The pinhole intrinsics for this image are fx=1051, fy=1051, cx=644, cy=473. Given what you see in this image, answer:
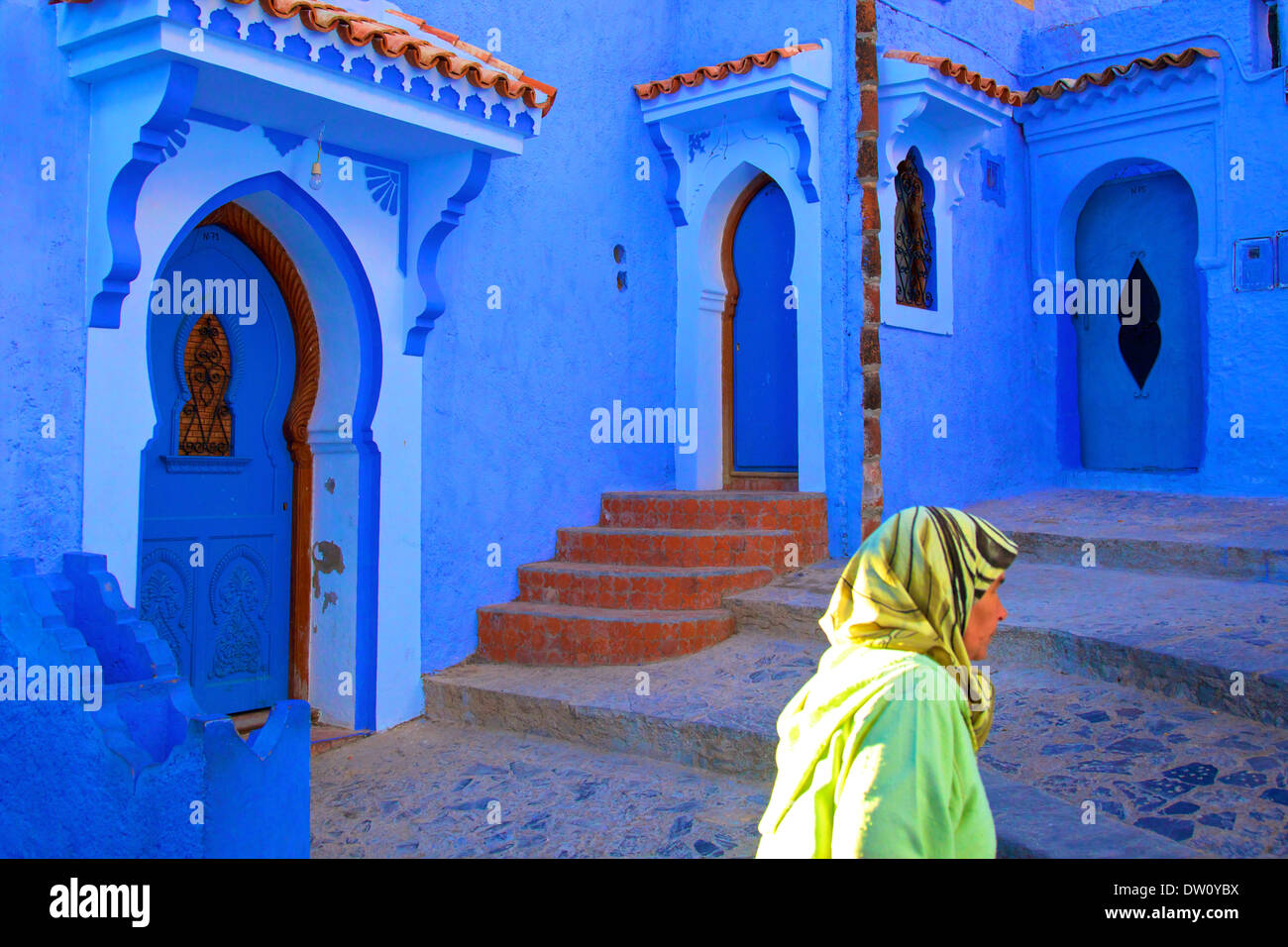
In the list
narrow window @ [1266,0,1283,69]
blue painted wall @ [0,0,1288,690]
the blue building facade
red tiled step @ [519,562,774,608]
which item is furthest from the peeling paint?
narrow window @ [1266,0,1283,69]

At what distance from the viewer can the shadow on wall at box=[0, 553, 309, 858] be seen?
11.5ft

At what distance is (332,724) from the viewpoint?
19.2ft

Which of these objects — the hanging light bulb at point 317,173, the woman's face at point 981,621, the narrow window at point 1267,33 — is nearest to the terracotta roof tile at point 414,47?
the hanging light bulb at point 317,173

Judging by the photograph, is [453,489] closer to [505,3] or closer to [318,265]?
[318,265]

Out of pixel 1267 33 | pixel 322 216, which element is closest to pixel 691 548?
pixel 322 216

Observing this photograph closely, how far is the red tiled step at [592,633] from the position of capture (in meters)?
5.95

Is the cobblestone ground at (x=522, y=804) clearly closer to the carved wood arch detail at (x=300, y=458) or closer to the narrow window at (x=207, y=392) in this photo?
the carved wood arch detail at (x=300, y=458)

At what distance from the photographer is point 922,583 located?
6.11 ft

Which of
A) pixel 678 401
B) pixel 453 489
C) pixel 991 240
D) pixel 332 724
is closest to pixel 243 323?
pixel 453 489

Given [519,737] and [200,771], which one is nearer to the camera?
[200,771]

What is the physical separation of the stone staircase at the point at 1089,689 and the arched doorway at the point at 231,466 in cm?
105

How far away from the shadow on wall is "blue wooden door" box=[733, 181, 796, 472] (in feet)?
15.9

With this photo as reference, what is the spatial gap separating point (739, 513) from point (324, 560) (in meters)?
2.64
